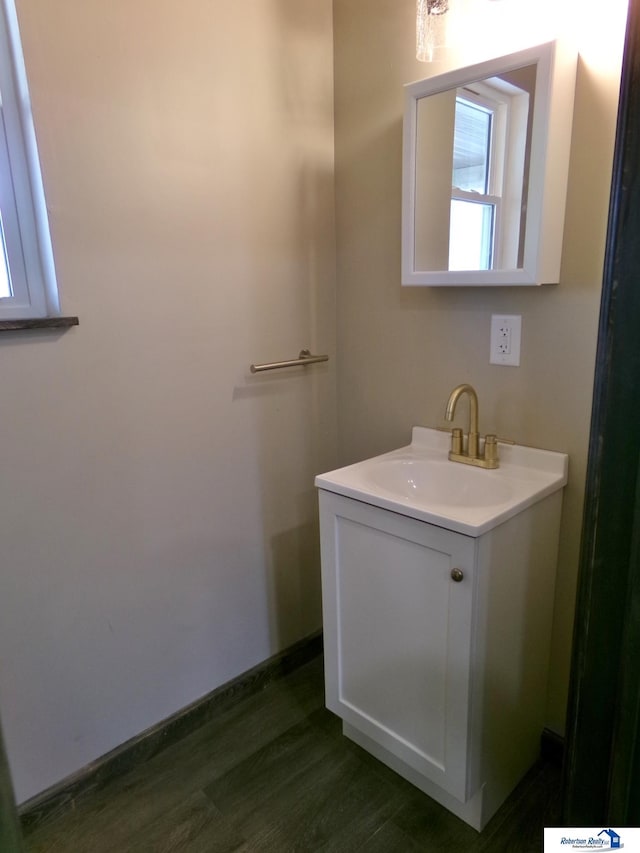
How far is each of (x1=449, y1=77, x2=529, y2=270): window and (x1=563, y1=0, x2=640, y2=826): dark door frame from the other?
744 mm

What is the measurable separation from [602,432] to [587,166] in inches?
35.6

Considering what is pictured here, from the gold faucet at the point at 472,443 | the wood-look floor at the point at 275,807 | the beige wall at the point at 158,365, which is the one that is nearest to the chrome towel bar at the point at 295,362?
the beige wall at the point at 158,365

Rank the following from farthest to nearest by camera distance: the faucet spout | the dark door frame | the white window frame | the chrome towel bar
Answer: the chrome towel bar, the faucet spout, the white window frame, the dark door frame

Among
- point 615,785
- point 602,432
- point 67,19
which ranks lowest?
point 615,785

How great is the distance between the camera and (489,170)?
1.39 m

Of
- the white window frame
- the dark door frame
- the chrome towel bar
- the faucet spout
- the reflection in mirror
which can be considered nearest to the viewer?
the dark door frame

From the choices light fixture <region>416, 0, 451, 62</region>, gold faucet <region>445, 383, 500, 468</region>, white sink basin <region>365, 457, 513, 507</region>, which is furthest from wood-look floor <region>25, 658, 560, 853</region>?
light fixture <region>416, 0, 451, 62</region>

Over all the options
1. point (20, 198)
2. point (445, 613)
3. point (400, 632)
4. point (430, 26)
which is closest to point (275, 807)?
point (400, 632)

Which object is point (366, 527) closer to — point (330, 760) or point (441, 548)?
point (441, 548)

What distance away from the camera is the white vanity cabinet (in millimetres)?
Answer: 1261

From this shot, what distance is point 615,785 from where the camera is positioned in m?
0.70

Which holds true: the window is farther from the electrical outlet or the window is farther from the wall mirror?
the electrical outlet

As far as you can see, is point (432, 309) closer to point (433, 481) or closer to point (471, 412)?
point (471, 412)

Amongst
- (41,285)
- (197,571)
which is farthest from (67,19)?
(197,571)
